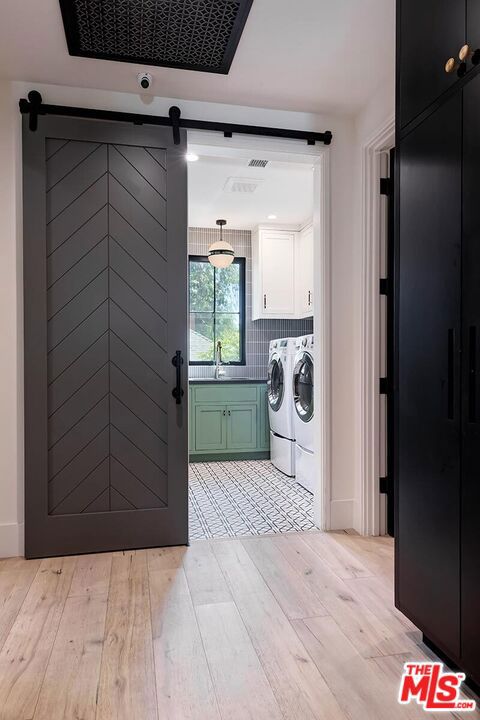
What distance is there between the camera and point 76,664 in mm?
1603

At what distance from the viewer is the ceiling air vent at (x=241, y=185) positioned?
152 inches

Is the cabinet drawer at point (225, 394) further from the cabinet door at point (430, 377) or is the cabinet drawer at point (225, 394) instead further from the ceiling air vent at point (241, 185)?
the cabinet door at point (430, 377)

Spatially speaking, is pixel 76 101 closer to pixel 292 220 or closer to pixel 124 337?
pixel 124 337

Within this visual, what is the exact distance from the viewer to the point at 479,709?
1.38 metres

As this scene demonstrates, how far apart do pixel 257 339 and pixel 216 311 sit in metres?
0.59

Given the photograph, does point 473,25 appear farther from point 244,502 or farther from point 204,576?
point 244,502

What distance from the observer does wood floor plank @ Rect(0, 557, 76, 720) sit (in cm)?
143

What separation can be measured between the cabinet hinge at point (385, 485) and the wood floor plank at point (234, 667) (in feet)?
4.03

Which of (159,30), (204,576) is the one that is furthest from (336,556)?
(159,30)

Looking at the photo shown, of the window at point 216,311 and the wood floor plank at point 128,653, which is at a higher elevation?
the window at point 216,311

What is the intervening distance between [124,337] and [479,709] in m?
2.17

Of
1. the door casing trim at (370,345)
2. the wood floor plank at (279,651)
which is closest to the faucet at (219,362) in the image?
the door casing trim at (370,345)

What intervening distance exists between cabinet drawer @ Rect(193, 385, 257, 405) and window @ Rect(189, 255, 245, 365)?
67 centimetres

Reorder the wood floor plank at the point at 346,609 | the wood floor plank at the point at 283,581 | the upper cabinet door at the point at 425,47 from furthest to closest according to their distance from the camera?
the wood floor plank at the point at 283,581
the wood floor plank at the point at 346,609
the upper cabinet door at the point at 425,47
